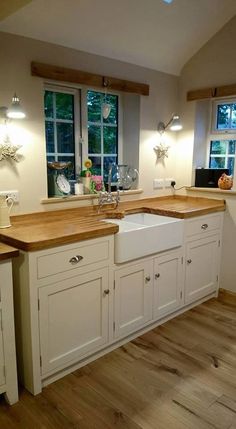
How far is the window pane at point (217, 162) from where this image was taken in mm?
3486

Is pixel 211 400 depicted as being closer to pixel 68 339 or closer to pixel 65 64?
pixel 68 339

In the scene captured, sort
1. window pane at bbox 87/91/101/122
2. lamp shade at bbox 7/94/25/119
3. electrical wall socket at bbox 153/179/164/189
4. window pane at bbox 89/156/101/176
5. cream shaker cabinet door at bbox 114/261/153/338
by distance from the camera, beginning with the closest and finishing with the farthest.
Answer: lamp shade at bbox 7/94/25/119
cream shaker cabinet door at bbox 114/261/153/338
window pane at bbox 87/91/101/122
window pane at bbox 89/156/101/176
electrical wall socket at bbox 153/179/164/189

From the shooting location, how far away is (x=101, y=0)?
232 cm

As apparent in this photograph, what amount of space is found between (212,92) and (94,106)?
44.3 inches

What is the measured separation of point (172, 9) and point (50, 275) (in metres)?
2.22

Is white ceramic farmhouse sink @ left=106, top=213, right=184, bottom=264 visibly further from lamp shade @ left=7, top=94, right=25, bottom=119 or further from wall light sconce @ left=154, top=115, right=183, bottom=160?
lamp shade @ left=7, top=94, right=25, bottom=119

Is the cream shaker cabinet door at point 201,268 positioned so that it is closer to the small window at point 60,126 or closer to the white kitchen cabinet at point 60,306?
the white kitchen cabinet at point 60,306

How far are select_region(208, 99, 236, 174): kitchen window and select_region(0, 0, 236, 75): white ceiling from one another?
606 millimetres

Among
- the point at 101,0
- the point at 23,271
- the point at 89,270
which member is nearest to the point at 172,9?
the point at 101,0

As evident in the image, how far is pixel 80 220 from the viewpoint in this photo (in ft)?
8.04

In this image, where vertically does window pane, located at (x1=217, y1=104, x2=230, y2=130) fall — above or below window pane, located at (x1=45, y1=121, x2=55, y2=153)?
above

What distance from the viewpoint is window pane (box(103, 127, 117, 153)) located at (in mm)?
3211

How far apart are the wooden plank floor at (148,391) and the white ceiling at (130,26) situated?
2296mm

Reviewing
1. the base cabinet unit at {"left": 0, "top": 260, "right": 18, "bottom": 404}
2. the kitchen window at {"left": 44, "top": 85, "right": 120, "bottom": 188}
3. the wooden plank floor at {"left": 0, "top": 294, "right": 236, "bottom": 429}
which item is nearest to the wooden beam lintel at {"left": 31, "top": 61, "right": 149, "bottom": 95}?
the kitchen window at {"left": 44, "top": 85, "right": 120, "bottom": 188}
